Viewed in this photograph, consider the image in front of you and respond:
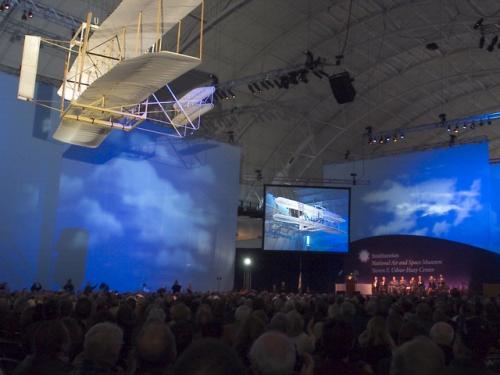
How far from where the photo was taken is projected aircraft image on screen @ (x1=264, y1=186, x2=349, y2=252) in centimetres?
2080

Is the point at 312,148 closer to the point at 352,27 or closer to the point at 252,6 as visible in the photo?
the point at 352,27

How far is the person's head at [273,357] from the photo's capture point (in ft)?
6.49

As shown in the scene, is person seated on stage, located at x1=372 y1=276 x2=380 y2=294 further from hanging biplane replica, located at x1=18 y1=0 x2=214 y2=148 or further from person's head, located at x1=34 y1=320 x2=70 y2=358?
person's head, located at x1=34 y1=320 x2=70 y2=358

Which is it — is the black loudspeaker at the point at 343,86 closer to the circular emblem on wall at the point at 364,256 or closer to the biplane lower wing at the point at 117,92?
the biplane lower wing at the point at 117,92

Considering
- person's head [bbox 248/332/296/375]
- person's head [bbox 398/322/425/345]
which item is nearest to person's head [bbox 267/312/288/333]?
person's head [bbox 398/322/425/345]

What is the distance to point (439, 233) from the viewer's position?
20203 mm

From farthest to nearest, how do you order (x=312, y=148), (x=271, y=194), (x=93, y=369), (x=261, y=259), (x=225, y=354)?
(x=312, y=148)
(x=261, y=259)
(x=271, y=194)
(x=93, y=369)
(x=225, y=354)

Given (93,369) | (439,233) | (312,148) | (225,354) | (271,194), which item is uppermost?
(312,148)

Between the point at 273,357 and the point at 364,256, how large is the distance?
21.3 metres

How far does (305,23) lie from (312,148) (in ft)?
27.4

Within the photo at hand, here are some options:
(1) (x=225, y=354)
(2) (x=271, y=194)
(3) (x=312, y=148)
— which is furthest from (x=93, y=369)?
(3) (x=312, y=148)

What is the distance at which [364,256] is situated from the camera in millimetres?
22547

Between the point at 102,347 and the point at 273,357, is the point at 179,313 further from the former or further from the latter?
the point at 273,357

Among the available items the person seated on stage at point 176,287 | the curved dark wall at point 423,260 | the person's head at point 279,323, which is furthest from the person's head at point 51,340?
the curved dark wall at point 423,260
